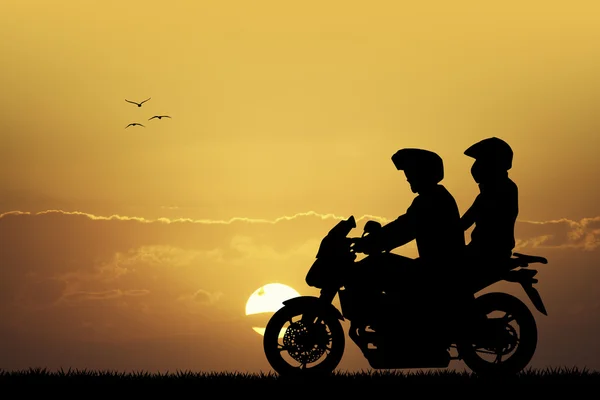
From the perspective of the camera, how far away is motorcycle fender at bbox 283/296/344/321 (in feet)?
40.2

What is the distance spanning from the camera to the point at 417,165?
11.9 meters

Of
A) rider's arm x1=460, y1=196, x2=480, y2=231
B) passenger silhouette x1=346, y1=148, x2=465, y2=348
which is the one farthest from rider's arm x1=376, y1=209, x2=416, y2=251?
rider's arm x1=460, y1=196, x2=480, y2=231

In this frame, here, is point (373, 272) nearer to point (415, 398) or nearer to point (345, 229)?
point (345, 229)

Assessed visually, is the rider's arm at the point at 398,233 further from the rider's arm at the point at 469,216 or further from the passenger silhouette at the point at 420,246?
the rider's arm at the point at 469,216

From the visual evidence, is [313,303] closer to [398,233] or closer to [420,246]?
[398,233]

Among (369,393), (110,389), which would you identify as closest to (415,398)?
(369,393)

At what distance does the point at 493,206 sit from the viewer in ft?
39.0

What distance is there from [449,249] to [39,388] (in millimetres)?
5412

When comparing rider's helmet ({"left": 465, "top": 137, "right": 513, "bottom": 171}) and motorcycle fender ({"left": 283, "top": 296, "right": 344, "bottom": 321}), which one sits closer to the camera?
rider's helmet ({"left": 465, "top": 137, "right": 513, "bottom": 171})

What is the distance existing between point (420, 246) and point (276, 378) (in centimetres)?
250

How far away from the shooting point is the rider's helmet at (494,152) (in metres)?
11.9

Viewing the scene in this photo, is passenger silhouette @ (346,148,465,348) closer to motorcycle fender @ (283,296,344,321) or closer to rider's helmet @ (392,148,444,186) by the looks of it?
rider's helmet @ (392,148,444,186)

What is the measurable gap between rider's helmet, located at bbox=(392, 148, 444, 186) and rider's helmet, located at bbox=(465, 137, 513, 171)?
0.49 metres

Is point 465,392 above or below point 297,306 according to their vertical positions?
below
